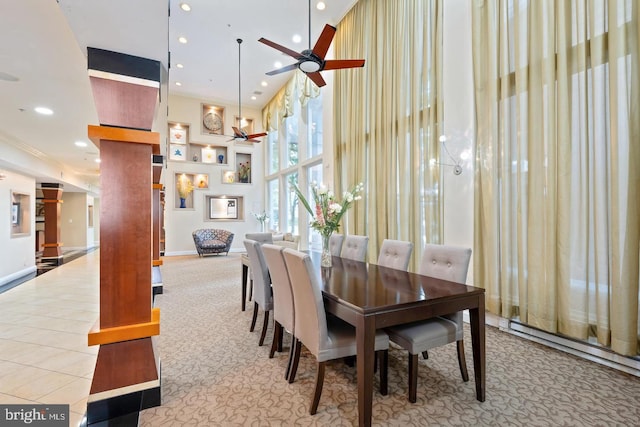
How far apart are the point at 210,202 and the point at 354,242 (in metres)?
7.64

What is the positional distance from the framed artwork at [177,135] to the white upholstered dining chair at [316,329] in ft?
29.7

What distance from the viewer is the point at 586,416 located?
5.69 ft

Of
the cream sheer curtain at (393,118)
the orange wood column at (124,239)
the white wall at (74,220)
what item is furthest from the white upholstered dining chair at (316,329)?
the white wall at (74,220)

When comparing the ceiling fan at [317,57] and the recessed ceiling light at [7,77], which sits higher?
the ceiling fan at [317,57]

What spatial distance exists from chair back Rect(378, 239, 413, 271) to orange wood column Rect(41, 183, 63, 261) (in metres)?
9.65

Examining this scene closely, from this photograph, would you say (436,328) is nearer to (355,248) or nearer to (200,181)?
(355,248)

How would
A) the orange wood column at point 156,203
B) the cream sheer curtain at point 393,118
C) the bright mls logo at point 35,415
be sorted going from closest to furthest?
the bright mls logo at point 35,415 < the cream sheer curtain at point 393,118 < the orange wood column at point 156,203

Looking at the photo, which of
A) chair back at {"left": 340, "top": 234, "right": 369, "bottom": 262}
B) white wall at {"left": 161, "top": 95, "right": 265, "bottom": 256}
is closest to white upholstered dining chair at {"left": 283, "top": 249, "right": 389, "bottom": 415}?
chair back at {"left": 340, "top": 234, "right": 369, "bottom": 262}

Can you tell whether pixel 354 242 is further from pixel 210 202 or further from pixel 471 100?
pixel 210 202

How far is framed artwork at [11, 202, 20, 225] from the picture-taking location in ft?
20.3

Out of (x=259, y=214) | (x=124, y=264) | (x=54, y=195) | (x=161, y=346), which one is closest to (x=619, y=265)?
(x=124, y=264)

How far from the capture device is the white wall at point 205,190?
9258 mm

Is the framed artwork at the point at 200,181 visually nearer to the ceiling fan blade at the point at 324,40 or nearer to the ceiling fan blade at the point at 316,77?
the ceiling fan blade at the point at 316,77

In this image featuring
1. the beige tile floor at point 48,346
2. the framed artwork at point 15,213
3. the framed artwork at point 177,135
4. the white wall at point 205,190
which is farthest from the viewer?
the framed artwork at point 177,135
